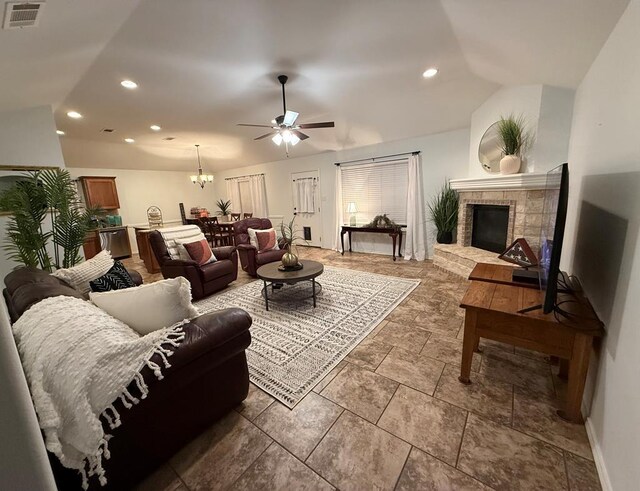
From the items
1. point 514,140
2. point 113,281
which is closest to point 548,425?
point 514,140

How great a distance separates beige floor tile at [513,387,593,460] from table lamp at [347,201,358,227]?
429 cm

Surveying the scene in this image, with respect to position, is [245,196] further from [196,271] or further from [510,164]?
[510,164]

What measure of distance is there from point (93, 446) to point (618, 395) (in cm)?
217

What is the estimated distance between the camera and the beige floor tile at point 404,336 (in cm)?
225

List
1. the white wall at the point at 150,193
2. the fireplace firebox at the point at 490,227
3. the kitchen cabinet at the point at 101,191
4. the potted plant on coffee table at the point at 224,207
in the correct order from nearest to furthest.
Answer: the fireplace firebox at the point at 490,227
the kitchen cabinet at the point at 101,191
the white wall at the point at 150,193
the potted plant on coffee table at the point at 224,207

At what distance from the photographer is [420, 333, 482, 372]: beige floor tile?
202cm

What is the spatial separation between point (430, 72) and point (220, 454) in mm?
4089

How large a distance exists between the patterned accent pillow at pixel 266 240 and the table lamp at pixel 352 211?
75.3 inches

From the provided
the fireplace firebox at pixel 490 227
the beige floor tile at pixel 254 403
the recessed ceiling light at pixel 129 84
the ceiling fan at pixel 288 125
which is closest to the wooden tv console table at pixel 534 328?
the beige floor tile at pixel 254 403

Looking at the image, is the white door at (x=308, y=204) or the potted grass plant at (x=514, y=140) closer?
the potted grass plant at (x=514, y=140)

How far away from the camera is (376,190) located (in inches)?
215

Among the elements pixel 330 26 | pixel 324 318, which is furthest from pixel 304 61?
pixel 324 318

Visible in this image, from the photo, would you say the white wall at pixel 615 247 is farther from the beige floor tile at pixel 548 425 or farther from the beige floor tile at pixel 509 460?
the beige floor tile at pixel 509 460

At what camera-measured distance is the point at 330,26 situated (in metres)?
2.26
